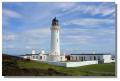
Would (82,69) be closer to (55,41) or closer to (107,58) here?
(107,58)

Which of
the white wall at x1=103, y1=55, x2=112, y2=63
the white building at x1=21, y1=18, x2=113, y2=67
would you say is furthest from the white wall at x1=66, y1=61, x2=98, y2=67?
the white wall at x1=103, y1=55, x2=112, y2=63

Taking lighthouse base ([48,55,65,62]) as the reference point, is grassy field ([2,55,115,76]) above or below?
below

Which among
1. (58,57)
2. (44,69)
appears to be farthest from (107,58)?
(44,69)

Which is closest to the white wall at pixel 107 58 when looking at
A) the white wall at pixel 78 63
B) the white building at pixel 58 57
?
the white building at pixel 58 57

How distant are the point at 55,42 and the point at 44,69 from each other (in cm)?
35

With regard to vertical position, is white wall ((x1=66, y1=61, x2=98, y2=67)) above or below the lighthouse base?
below

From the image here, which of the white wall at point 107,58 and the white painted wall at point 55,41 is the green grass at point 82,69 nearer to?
the white wall at point 107,58

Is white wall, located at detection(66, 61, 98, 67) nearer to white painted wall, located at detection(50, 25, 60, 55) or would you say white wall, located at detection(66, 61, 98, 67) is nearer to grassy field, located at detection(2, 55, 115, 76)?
grassy field, located at detection(2, 55, 115, 76)

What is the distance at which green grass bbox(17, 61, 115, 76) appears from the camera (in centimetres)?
606

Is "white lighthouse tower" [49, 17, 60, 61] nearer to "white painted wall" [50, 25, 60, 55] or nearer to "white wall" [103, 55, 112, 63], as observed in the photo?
"white painted wall" [50, 25, 60, 55]

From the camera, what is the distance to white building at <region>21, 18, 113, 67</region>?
20.0ft

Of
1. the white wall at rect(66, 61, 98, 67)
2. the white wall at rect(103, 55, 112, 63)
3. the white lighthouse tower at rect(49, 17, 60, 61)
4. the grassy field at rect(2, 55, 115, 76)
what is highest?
the white lighthouse tower at rect(49, 17, 60, 61)

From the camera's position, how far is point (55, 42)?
6.11m

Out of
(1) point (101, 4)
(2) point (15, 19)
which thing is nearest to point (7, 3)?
(2) point (15, 19)
